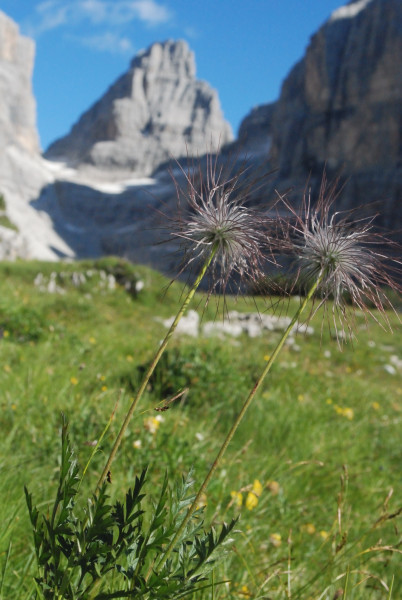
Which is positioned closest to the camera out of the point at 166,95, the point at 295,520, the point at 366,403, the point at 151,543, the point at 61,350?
the point at 151,543

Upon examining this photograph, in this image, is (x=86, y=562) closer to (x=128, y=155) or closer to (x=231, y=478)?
(x=231, y=478)

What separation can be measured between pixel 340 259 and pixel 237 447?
2.99 metres

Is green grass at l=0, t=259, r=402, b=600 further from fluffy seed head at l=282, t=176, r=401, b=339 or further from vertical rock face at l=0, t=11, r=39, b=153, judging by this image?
vertical rock face at l=0, t=11, r=39, b=153

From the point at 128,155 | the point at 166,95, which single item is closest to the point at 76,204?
the point at 128,155

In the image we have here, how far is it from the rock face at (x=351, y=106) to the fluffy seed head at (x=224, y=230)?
180 ft

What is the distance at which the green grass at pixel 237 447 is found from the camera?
200 centimetres

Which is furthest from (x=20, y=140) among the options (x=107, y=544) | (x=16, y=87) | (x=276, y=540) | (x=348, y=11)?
(x=107, y=544)

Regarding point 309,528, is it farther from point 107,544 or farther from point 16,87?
point 16,87

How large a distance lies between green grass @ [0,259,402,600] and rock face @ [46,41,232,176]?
126467mm

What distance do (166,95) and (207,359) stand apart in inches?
6117

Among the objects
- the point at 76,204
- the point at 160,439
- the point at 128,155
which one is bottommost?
the point at 160,439

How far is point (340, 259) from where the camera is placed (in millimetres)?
1217

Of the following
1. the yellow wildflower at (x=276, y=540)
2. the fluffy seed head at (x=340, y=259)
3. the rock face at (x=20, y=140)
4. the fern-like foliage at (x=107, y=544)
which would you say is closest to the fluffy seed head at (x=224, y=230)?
the fluffy seed head at (x=340, y=259)

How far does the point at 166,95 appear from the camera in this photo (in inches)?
5758
